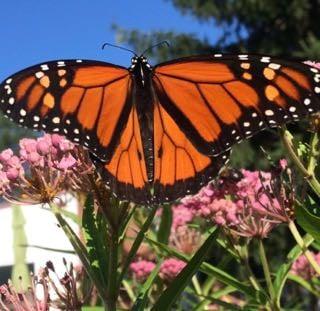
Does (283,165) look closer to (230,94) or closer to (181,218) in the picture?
(230,94)

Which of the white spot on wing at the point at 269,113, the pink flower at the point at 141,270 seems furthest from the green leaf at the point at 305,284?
the white spot on wing at the point at 269,113

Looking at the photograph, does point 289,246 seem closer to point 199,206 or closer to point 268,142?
point 268,142

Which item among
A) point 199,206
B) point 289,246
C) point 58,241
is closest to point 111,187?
point 199,206

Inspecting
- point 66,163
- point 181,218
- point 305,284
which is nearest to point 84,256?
point 66,163

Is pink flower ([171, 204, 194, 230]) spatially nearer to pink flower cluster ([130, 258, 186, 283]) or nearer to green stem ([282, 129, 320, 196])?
pink flower cluster ([130, 258, 186, 283])

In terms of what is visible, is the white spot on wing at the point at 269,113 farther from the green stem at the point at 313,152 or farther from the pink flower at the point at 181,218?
the pink flower at the point at 181,218

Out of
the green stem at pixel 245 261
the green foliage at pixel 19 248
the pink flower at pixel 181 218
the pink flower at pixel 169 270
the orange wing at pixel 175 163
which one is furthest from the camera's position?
the pink flower at pixel 181 218
